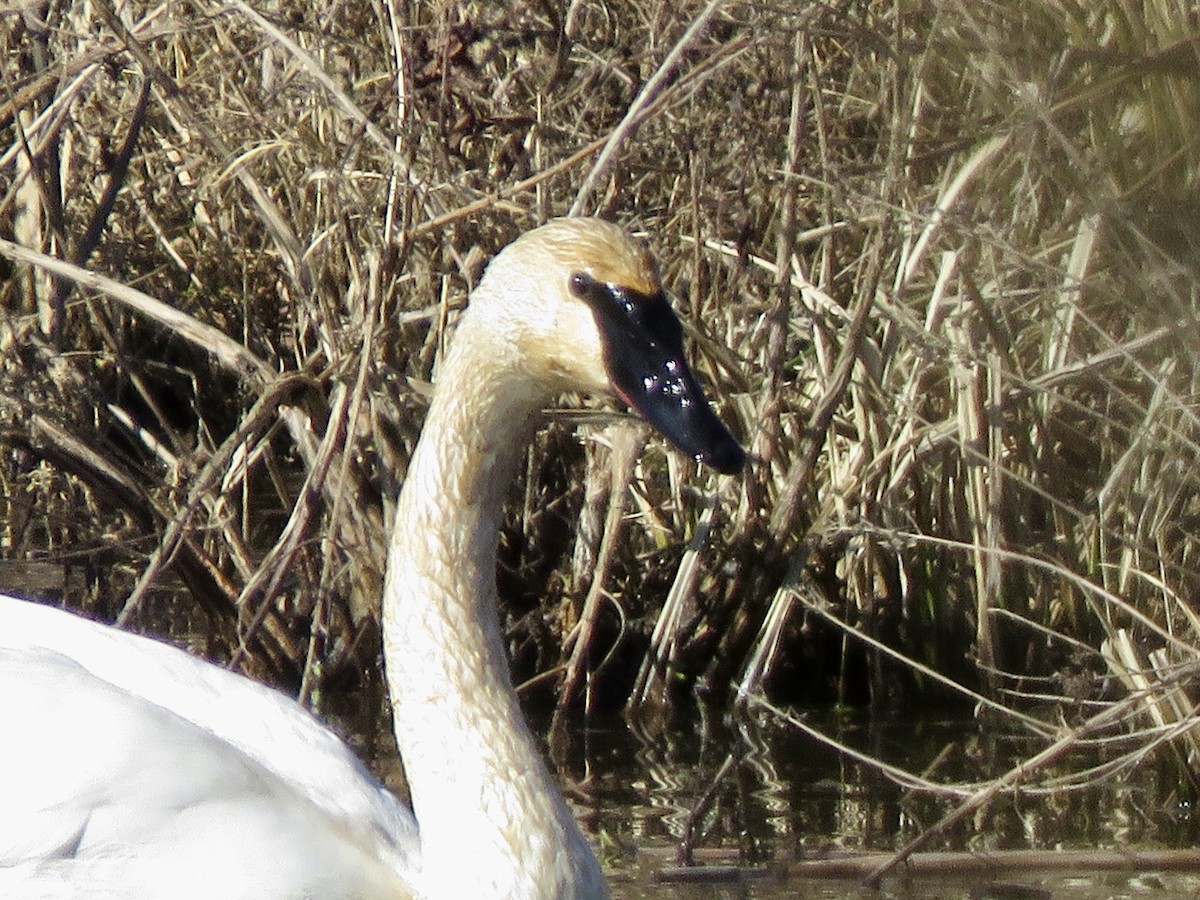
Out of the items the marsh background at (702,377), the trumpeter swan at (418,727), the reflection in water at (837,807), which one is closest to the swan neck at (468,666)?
the trumpeter swan at (418,727)

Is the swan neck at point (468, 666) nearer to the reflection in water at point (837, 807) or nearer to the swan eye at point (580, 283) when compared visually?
the swan eye at point (580, 283)

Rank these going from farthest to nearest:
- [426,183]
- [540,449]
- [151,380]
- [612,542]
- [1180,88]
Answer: [151,380], [540,449], [612,542], [426,183], [1180,88]

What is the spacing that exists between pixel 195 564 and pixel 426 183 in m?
1.29

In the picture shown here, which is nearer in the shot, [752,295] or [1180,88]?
[1180,88]

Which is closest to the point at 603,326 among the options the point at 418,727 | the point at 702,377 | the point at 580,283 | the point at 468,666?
the point at 580,283

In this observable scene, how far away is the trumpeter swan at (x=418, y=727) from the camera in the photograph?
334 cm

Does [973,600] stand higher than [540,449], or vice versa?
[540,449]

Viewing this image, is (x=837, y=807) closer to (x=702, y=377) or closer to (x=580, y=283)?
(x=702, y=377)

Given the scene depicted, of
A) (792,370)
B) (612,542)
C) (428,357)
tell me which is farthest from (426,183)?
(792,370)

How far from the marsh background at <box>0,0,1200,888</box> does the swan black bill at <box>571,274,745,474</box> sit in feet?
4.78

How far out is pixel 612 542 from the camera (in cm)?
561

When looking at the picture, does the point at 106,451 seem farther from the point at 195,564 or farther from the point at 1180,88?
the point at 1180,88

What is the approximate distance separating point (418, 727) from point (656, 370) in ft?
2.56

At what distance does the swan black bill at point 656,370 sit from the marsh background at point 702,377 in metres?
1.46
